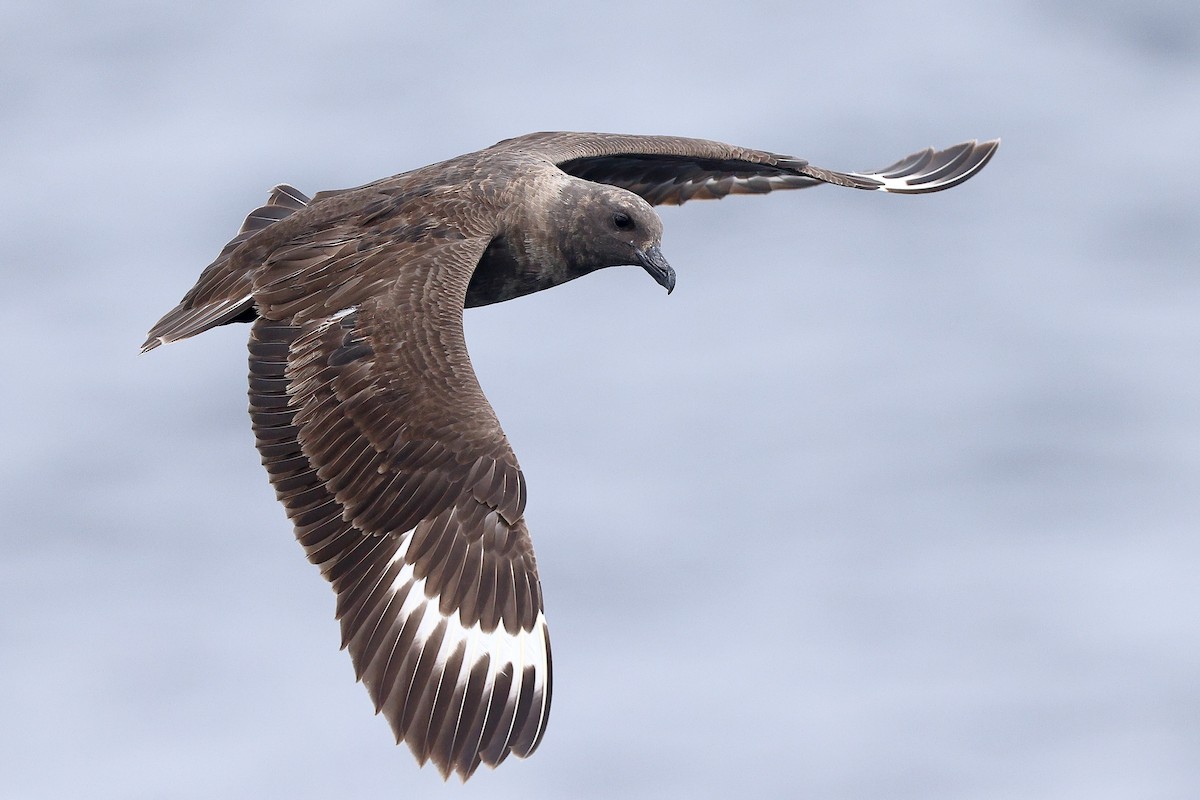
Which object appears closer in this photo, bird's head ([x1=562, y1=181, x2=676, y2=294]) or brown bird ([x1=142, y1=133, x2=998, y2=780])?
brown bird ([x1=142, y1=133, x2=998, y2=780])

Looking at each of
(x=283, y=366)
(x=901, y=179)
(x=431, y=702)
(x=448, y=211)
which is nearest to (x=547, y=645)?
(x=431, y=702)

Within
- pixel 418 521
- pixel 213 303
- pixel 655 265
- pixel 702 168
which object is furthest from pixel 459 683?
pixel 702 168

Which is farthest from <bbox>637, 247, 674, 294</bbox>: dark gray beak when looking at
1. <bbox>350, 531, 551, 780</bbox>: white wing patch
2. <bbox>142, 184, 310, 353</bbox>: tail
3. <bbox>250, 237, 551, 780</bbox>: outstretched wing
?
<bbox>350, 531, 551, 780</bbox>: white wing patch

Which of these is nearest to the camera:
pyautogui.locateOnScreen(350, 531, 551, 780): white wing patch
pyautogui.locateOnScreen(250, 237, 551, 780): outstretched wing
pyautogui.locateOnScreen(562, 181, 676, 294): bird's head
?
pyautogui.locateOnScreen(350, 531, 551, 780): white wing patch

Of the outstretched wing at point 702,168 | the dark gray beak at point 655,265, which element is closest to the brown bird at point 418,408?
the dark gray beak at point 655,265

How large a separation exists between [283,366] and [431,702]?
2.26 metres

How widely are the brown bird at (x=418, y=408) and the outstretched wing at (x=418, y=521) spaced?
10 millimetres

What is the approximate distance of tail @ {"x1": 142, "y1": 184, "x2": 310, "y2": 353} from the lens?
11109 mm

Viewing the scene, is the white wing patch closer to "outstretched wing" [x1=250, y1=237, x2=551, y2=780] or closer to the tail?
"outstretched wing" [x1=250, y1=237, x2=551, y2=780]

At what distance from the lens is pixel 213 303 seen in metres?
11.3

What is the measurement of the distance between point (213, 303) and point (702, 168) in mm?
4300

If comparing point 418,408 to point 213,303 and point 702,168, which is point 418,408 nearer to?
point 213,303

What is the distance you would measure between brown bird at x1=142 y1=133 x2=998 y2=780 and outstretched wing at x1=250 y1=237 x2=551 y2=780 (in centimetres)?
1

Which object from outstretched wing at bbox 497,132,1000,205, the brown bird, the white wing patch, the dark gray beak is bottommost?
the white wing patch
